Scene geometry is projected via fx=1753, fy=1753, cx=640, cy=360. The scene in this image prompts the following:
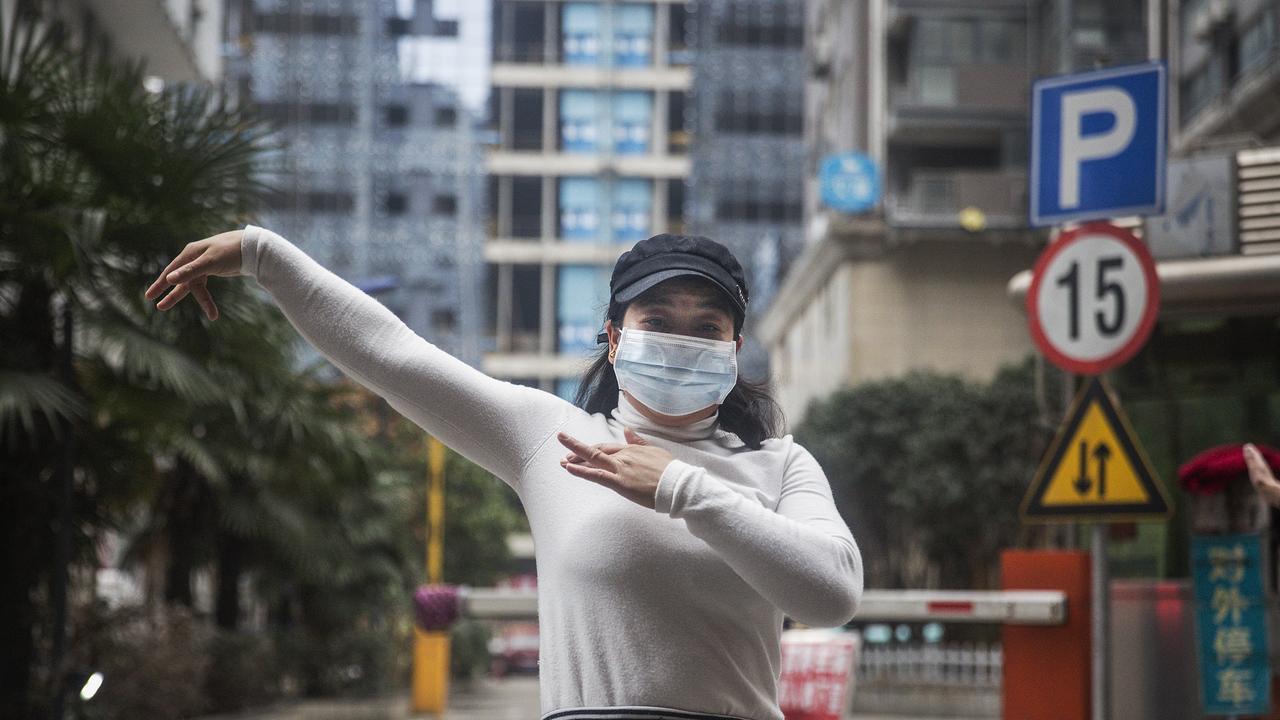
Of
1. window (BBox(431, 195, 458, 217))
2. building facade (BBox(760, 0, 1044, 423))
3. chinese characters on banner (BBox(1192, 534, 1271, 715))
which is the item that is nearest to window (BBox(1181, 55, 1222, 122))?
building facade (BBox(760, 0, 1044, 423))

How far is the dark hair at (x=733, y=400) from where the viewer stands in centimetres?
282

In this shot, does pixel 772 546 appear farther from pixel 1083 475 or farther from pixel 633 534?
pixel 1083 475

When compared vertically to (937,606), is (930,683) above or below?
below

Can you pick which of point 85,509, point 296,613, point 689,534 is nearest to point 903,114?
point 296,613

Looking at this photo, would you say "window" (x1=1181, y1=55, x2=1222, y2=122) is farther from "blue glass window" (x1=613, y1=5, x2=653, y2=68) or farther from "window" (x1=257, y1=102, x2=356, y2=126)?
"blue glass window" (x1=613, y1=5, x2=653, y2=68)

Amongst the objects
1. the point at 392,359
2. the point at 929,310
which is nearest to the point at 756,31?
the point at 929,310

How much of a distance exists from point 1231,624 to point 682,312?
218 inches

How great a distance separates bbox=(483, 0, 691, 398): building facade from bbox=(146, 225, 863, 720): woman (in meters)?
73.3

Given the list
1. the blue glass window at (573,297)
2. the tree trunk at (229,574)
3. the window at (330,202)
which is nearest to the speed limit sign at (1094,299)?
the tree trunk at (229,574)

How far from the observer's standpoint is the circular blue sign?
1524 inches

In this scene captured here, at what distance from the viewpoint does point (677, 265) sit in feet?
8.73

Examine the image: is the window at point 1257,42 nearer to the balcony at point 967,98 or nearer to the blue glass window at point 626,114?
the balcony at point 967,98

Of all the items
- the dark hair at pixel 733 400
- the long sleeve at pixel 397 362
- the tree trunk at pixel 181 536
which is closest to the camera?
the long sleeve at pixel 397 362

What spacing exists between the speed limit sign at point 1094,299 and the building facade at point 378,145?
216 feet
